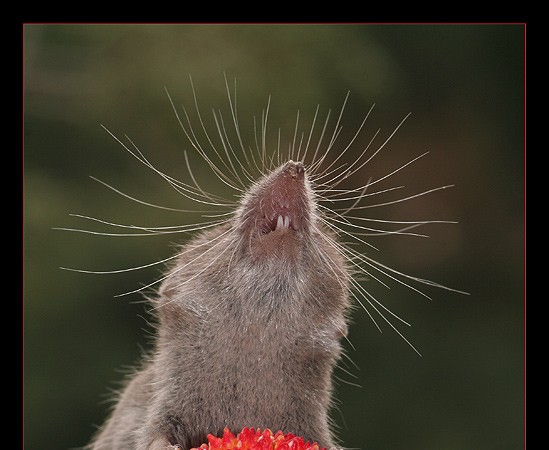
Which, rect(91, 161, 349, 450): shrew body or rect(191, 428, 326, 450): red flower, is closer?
rect(191, 428, 326, 450): red flower

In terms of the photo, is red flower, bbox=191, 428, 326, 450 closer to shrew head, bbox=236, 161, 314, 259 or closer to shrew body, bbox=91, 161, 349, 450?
shrew body, bbox=91, 161, 349, 450

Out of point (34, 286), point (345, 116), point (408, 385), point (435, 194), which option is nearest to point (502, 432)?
point (408, 385)

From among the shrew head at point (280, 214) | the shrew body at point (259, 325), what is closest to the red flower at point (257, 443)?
the shrew body at point (259, 325)

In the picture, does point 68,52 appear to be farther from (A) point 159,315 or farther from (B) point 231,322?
(B) point 231,322

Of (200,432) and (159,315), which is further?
(159,315)

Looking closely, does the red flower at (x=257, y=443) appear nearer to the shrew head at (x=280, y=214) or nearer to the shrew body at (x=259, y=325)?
the shrew body at (x=259, y=325)

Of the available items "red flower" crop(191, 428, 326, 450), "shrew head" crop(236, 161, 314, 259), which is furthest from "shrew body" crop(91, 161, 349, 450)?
"red flower" crop(191, 428, 326, 450)

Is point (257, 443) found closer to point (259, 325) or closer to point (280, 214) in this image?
point (259, 325)

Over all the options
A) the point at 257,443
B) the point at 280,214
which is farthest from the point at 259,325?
the point at 257,443
